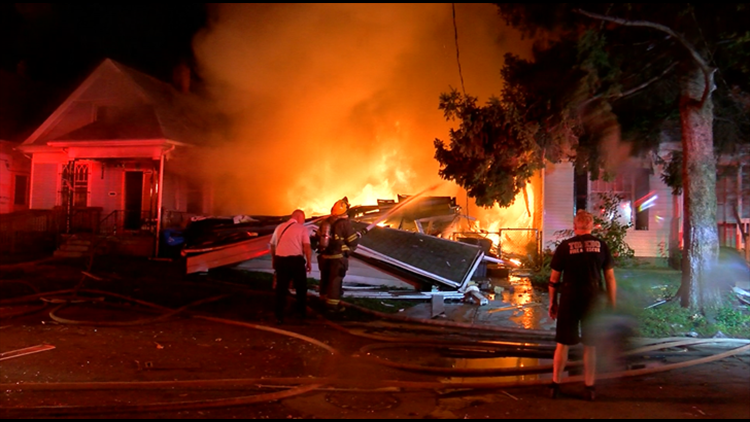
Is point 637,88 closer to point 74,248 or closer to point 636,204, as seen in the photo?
point 636,204

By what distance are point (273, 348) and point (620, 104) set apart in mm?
7481

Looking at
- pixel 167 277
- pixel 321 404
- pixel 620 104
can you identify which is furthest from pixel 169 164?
pixel 321 404

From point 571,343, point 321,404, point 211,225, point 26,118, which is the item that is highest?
point 26,118

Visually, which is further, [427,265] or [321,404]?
[427,265]

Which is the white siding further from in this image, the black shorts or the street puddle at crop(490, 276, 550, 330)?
the black shorts

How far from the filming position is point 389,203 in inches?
553

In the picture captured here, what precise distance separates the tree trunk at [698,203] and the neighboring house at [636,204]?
5351 millimetres

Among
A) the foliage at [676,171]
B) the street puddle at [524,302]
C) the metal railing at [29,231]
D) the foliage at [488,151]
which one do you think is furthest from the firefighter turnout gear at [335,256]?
the metal railing at [29,231]

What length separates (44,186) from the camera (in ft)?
59.4

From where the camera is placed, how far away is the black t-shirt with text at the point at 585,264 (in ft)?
14.9

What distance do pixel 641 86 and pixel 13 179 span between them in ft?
66.1

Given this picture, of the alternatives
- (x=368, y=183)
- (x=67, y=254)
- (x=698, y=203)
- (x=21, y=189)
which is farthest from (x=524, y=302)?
(x=21, y=189)

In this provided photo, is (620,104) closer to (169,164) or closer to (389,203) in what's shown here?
(389,203)

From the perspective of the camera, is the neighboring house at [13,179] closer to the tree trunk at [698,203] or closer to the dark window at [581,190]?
the dark window at [581,190]
